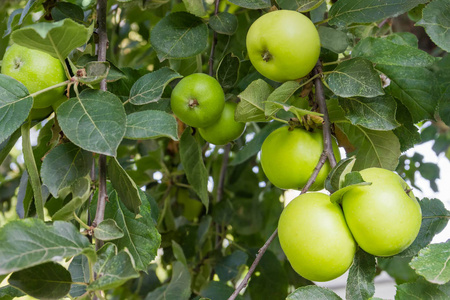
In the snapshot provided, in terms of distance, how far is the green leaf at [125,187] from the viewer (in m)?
0.58

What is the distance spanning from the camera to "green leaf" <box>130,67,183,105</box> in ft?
2.12

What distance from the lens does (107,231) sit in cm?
52

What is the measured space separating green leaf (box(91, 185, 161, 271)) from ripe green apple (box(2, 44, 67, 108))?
0.18m

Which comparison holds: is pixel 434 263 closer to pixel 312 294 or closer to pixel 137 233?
pixel 312 294

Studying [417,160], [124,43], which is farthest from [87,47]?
[417,160]

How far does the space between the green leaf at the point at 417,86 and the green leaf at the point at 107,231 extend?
44 cm

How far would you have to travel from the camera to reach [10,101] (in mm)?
553

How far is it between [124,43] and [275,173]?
1000 millimetres

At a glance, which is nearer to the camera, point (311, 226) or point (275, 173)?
point (311, 226)

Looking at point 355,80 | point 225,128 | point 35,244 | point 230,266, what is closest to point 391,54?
point 355,80

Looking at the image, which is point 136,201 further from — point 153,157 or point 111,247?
point 153,157

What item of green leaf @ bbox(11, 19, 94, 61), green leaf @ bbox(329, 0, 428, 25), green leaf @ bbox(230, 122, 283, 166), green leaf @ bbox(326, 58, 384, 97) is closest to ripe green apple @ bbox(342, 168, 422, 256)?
green leaf @ bbox(326, 58, 384, 97)

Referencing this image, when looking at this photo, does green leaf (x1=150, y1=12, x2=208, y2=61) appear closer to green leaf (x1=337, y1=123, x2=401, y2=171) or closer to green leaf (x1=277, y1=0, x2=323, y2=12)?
green leaf (x1=277, y1=0, x2=323, y2=12)

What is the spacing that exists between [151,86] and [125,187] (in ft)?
0.50
